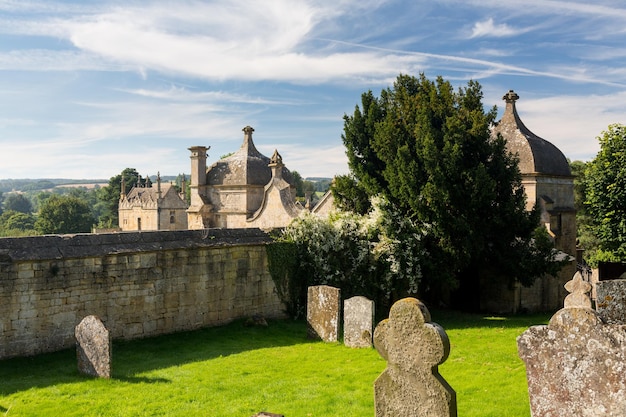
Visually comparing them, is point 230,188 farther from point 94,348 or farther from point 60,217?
point 60,217

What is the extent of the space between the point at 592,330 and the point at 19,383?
9610 millimetres

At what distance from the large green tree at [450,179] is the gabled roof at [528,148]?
524 cm

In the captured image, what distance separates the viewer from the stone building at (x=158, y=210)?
5981cm

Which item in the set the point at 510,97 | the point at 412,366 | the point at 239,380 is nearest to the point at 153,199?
the point at 510,97

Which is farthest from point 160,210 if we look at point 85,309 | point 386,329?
point 386,329

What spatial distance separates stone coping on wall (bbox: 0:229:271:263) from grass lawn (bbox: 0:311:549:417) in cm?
224

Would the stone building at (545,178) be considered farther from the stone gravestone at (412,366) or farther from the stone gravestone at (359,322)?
the stone gravestone at (412,366)

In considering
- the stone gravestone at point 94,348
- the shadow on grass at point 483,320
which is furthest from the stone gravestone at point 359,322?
the stone gravestone at point 94,348

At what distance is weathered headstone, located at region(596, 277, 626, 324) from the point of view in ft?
31.6

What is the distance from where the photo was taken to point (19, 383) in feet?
32.6

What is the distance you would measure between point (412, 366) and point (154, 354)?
28.1 feet

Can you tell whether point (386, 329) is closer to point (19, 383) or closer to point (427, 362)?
point (427, 362)

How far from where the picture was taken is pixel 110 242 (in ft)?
43.1

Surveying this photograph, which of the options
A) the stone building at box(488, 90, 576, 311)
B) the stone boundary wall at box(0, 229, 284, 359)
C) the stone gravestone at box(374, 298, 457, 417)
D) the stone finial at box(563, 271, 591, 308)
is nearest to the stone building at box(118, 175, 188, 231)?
the stone building at box(488, 90, 576, 311)
